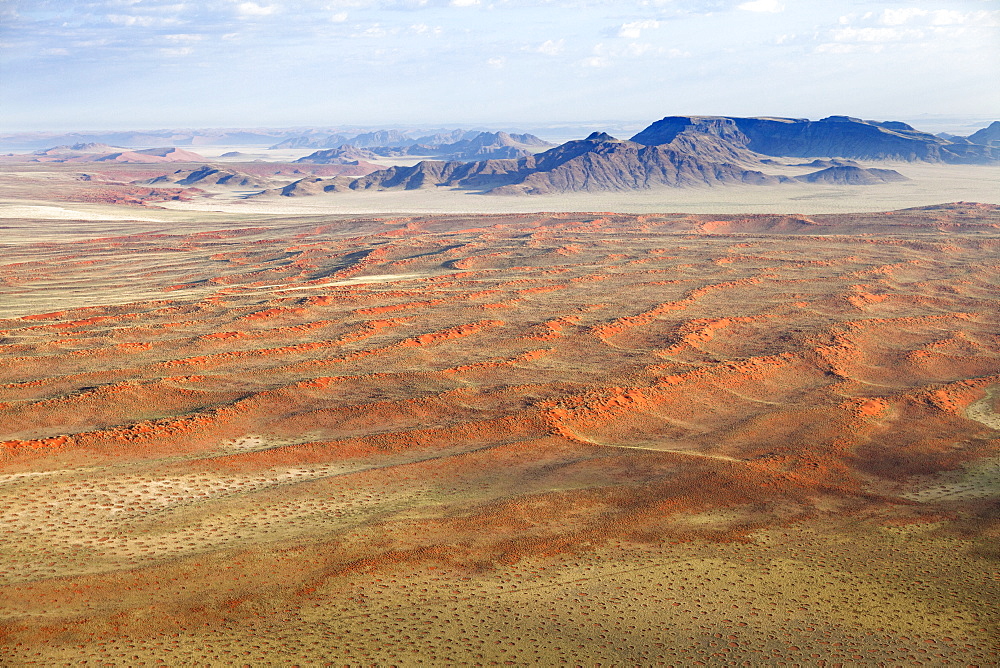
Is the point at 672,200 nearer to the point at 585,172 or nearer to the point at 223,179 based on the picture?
the point at 585,172

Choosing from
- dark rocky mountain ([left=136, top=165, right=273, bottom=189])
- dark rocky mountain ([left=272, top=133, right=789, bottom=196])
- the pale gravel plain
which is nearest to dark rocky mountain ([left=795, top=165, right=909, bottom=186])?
the pale gravel plain

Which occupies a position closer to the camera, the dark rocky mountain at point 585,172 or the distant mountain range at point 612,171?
the distant mountain range at point 612,171

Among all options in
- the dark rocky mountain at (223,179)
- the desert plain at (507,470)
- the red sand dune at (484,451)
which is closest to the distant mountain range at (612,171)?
the dark rocky mountain at (223,179)

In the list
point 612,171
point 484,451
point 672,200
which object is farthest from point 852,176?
point 484,451

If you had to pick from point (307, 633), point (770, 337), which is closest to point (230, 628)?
point (307, 633)

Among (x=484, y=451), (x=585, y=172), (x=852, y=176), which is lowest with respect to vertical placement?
(x=484, y=451)

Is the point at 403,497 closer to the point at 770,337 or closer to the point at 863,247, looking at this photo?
the point at 770,337

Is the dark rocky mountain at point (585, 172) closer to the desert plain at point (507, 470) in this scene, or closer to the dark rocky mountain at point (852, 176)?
the dark rocky mountain at point (852, 176)
